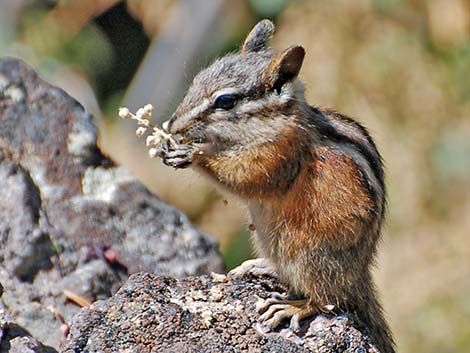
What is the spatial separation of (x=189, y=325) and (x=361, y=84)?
17.7 ft

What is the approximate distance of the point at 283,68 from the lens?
4578 millimetres

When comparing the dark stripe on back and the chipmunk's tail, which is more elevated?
the dark stripe on back

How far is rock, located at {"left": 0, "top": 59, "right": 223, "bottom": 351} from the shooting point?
185 inches

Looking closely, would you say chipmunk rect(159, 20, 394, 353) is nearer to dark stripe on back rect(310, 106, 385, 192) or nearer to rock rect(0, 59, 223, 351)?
dark stripe on back rect(310, 106, 385, 192)

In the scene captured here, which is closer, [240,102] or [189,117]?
[189,117]

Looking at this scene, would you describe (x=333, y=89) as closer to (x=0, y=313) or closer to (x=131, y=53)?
(x=131, y=53)

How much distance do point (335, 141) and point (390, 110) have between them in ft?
14.7

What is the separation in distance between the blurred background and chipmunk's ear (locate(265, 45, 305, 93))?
355 centimetres

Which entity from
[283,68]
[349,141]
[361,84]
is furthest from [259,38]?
[361,84]

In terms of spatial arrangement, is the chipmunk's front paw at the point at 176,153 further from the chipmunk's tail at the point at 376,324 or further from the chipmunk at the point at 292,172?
the chipmunk's tail at the point at 376,324

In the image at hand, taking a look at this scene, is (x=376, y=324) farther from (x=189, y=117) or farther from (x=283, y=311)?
(x=189, y=117)

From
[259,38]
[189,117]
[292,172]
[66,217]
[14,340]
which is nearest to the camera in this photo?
[14,340]

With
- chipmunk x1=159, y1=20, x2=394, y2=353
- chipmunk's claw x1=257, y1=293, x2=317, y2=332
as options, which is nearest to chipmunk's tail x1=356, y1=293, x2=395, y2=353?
chipmunk x1=159, y1=20, x2=394, y2=353

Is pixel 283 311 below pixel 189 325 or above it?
above
